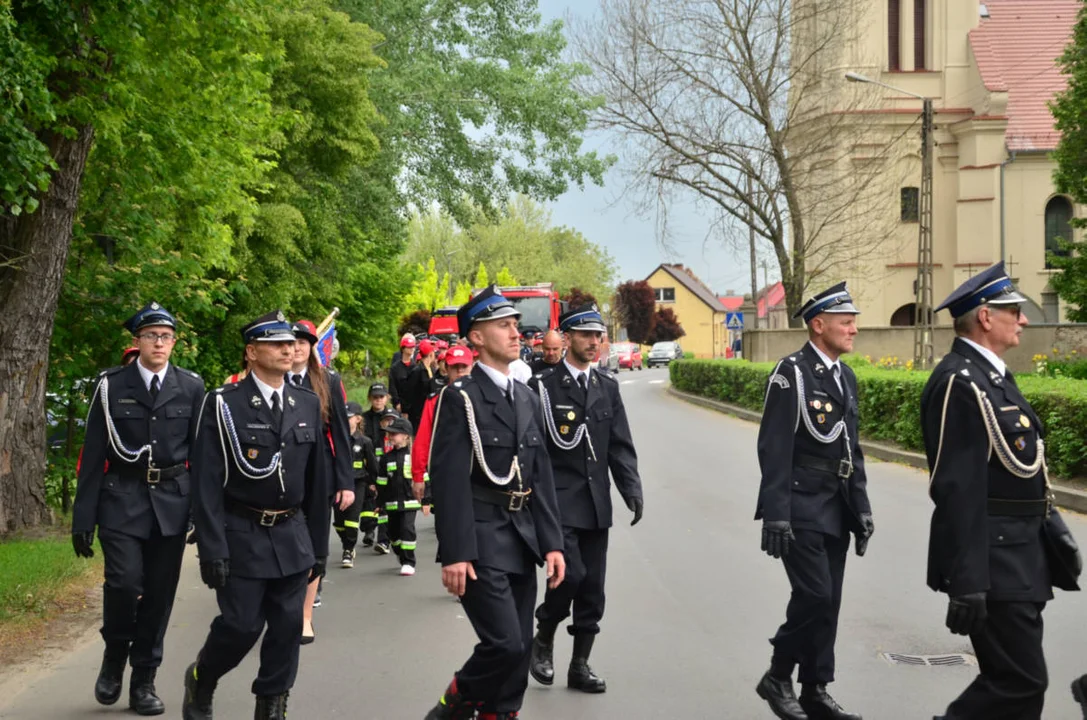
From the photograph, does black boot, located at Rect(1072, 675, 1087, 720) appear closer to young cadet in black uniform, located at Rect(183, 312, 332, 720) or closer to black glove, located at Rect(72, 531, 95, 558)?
young cadet in black uniform, located at Rect(183, 312, 332, 720)

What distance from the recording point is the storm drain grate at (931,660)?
731cm

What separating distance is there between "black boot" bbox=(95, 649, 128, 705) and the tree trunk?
A: 534 cm

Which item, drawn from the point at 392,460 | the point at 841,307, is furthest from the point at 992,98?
the point at 841,307

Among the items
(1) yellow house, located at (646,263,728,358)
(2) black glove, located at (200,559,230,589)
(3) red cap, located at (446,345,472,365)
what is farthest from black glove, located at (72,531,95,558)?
(1) yellow house, located at (646,263,728,358)

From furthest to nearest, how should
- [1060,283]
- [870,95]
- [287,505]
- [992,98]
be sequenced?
[992,98] < [870,95] < [1060,283] < [287,505]

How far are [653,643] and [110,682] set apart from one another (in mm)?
3217

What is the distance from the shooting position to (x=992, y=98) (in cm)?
5091

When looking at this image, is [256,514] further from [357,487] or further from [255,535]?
[357,487]

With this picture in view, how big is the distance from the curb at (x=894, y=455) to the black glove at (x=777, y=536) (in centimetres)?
667

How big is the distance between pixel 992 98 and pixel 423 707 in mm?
49440

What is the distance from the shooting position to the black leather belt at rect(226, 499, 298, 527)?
19.1 ft

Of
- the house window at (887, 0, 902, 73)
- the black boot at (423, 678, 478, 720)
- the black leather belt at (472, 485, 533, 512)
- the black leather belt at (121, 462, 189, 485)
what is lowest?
the black boot at (423, 678, 478, 720)

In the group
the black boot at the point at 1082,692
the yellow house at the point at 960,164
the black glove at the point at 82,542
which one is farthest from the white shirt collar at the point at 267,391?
the yellow house at the point at 960,164

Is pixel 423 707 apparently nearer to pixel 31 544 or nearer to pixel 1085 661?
pixel 1085 661
